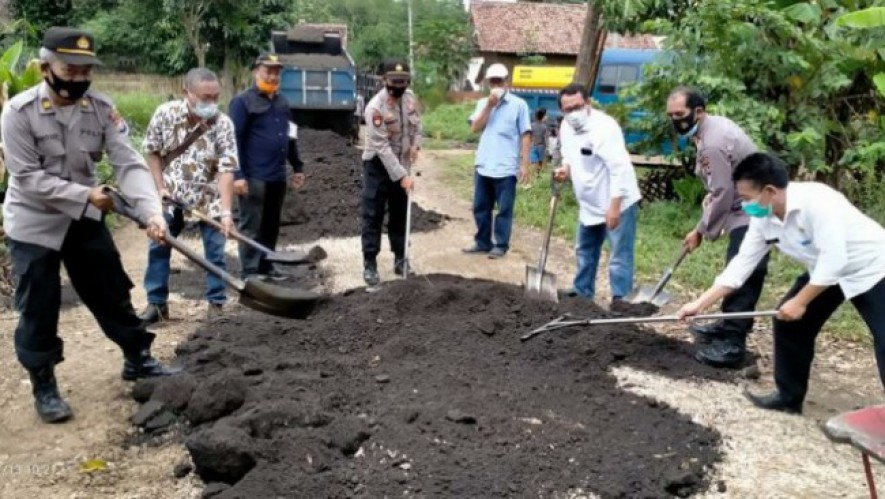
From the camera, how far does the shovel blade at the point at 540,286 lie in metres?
5.82

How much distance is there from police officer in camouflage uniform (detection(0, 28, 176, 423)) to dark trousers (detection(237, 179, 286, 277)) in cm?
202

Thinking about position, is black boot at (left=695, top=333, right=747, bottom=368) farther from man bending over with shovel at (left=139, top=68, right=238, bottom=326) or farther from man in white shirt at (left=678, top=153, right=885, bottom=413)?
man bending over with shovel at (left=139, top=68, right=238, bottom=326)

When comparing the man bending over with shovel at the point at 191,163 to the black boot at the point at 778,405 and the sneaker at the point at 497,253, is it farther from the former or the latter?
the black boot at the point at 778,405

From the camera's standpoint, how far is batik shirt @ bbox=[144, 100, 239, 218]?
18.0ft

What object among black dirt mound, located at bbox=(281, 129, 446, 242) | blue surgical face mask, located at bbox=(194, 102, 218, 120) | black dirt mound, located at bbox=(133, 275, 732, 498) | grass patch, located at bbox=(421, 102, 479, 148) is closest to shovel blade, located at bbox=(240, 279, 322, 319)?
black dirt mound, located at bbox=(133, 275, 732, 498)

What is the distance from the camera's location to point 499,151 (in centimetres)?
775

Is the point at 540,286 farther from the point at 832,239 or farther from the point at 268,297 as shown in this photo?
the point at 832,239

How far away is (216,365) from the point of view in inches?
186

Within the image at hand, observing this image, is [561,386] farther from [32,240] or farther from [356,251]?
[356,251]

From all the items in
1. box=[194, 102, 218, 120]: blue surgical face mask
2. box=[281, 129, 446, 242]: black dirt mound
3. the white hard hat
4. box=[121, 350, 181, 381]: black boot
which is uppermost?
the white hard hat

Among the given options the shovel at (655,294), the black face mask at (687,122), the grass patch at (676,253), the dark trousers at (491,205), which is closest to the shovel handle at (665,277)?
the shovel at (655,294)

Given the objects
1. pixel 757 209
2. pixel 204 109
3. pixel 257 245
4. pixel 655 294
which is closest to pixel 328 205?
pixel 257 245

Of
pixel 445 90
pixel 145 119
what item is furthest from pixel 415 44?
pixel 145 119

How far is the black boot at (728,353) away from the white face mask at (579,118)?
1.76 metres
